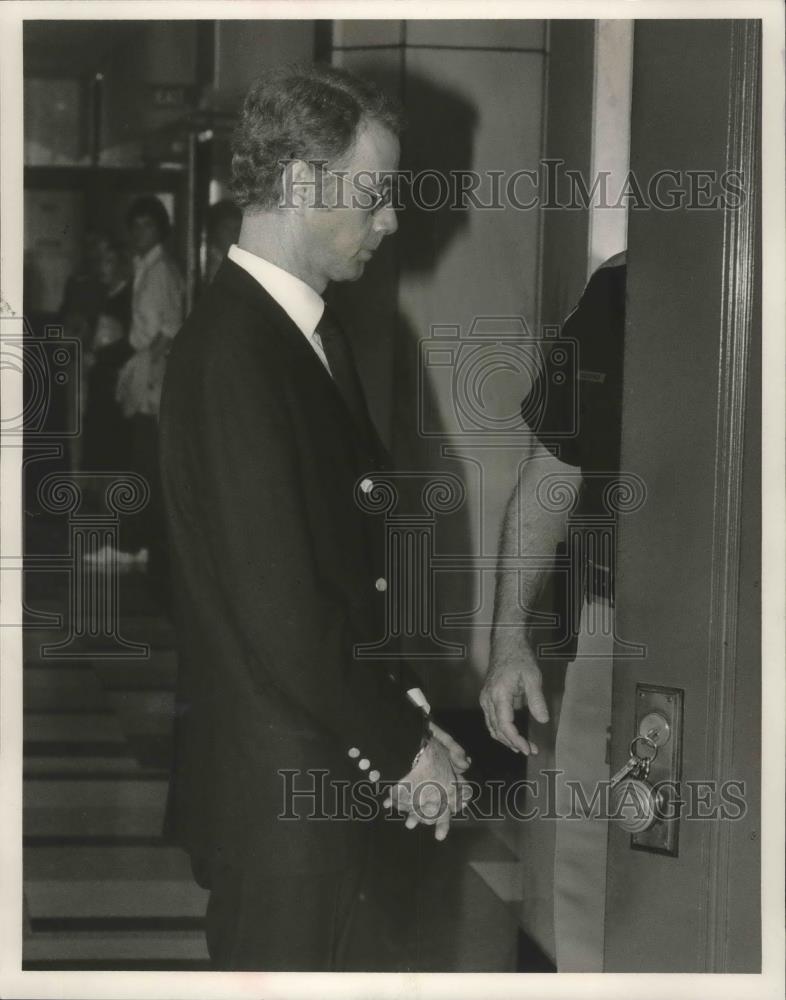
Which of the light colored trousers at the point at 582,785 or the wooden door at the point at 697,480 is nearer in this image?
the wooden door at the point at 697,480

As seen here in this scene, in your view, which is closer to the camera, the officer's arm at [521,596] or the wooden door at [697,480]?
the wooden door at [697,480]

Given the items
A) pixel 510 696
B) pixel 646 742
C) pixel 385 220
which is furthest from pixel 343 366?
pixel 646 742

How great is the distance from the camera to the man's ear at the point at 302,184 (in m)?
1.42

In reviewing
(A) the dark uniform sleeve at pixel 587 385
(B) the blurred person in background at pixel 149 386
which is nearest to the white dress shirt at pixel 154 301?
(B) the blurred person in background at pixel 149 386

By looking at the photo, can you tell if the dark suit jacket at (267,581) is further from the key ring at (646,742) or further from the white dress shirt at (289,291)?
the key ring at (646,742)

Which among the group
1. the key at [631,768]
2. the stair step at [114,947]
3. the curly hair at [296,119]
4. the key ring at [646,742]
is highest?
the curly hair at [296,119]

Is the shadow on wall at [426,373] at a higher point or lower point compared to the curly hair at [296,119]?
lower

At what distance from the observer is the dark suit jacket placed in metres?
1.35

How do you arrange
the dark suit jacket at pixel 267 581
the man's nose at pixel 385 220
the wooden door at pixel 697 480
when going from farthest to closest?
1. the man's nose at pixel 385 220
2. the dark suit jacket at pixel 267 581
3. the wooden door at pixel 697 480

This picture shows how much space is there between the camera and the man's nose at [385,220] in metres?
1.45

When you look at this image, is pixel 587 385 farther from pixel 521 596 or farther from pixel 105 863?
pixel 105 863

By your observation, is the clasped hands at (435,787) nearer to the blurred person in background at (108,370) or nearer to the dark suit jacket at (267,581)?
the dark suit jacket at (267,581)

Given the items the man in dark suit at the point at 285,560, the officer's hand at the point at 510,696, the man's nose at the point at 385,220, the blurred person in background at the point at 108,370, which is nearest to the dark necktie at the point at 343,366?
the man in dark suit at the point at 285,560

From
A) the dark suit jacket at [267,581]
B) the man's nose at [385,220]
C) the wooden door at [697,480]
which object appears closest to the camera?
the wooden door at [697,480]
